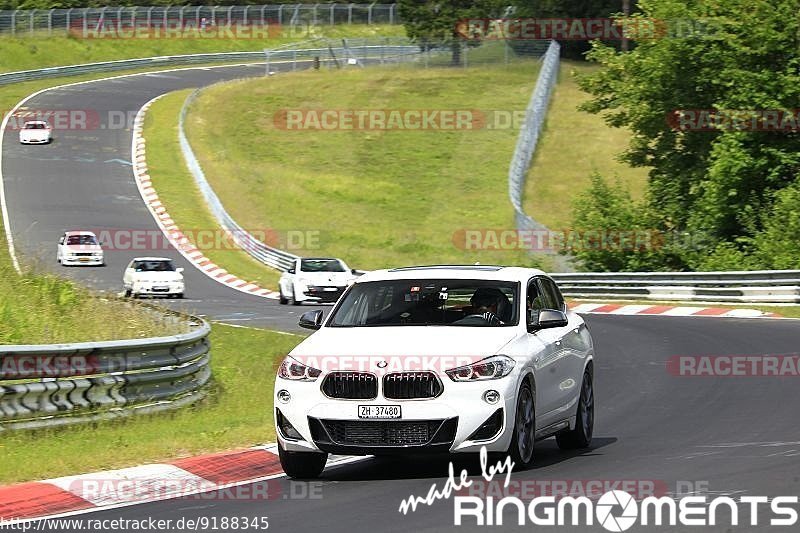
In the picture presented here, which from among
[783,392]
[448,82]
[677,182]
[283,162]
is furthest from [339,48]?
[783,392]

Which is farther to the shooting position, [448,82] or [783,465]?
[448,82]

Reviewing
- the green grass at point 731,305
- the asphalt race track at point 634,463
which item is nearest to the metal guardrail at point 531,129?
the green grass at point 731,305

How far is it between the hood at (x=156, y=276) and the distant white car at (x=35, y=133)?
2938 cm

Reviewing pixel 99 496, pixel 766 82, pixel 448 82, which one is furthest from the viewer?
pixel 448 82

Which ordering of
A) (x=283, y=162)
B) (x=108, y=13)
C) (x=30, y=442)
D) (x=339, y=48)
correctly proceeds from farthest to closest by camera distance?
(x=108, y=13) → (x=339, y=48) → (x=283, y=162) → (x=30, y=442)

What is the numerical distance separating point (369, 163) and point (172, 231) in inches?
580

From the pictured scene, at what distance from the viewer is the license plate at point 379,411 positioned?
33.5 feet

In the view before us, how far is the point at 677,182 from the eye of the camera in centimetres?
4166

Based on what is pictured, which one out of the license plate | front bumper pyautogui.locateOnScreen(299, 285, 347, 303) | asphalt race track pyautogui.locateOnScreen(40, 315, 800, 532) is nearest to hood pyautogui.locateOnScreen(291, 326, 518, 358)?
the license plate

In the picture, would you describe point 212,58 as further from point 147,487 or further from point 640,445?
point 147,487

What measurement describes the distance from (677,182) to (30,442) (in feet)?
103

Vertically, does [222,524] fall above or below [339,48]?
above

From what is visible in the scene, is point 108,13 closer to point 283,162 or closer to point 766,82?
point 283,162

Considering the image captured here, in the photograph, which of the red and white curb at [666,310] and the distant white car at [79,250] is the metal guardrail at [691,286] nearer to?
the red and white curb at [666,310]
